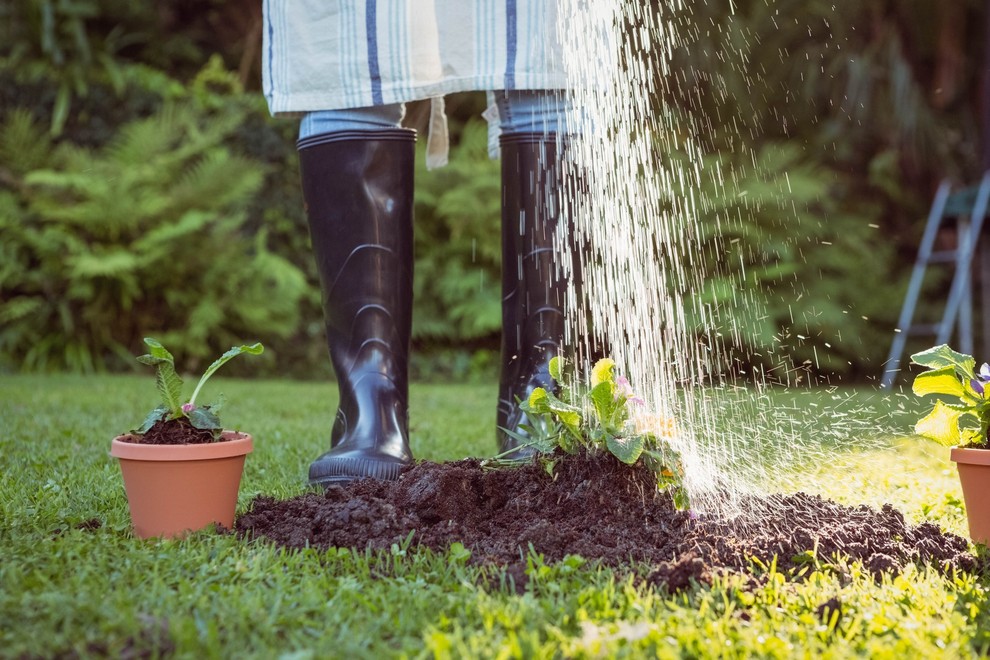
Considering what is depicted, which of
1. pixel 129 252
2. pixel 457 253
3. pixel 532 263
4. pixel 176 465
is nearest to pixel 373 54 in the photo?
pixel 532 263

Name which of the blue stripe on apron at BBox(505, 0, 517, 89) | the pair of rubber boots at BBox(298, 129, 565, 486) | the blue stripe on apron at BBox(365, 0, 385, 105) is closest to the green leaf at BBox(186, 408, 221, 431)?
the pair of rubber boots at BBox(298, 129, 565, 486)

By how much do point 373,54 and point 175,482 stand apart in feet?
3.00

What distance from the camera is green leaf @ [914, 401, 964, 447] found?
5.14 feet

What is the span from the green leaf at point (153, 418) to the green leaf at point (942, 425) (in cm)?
123

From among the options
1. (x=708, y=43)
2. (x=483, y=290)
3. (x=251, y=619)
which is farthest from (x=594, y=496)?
(x=708, y=43)

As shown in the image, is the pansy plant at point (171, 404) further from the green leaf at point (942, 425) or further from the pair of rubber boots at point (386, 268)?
the green leaf at point (942, 425)

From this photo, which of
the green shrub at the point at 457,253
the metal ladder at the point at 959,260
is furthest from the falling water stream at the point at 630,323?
the green shrub at the point at 457,253

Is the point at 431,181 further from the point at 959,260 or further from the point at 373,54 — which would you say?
the point at 373,54

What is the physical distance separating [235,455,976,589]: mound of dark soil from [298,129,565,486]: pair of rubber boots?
0.22 meters

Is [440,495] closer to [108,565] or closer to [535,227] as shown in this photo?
[108,565]

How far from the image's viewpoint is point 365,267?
73.0 inches

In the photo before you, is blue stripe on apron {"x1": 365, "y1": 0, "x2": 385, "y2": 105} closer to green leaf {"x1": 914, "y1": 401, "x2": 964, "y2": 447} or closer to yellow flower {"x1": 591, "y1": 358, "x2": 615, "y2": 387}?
yellow flower {"x1": 591, "y1": 358, "x2": 615, "y2": 387}

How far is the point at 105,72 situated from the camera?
546 centimetres

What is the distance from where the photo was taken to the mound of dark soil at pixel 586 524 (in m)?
1.36
